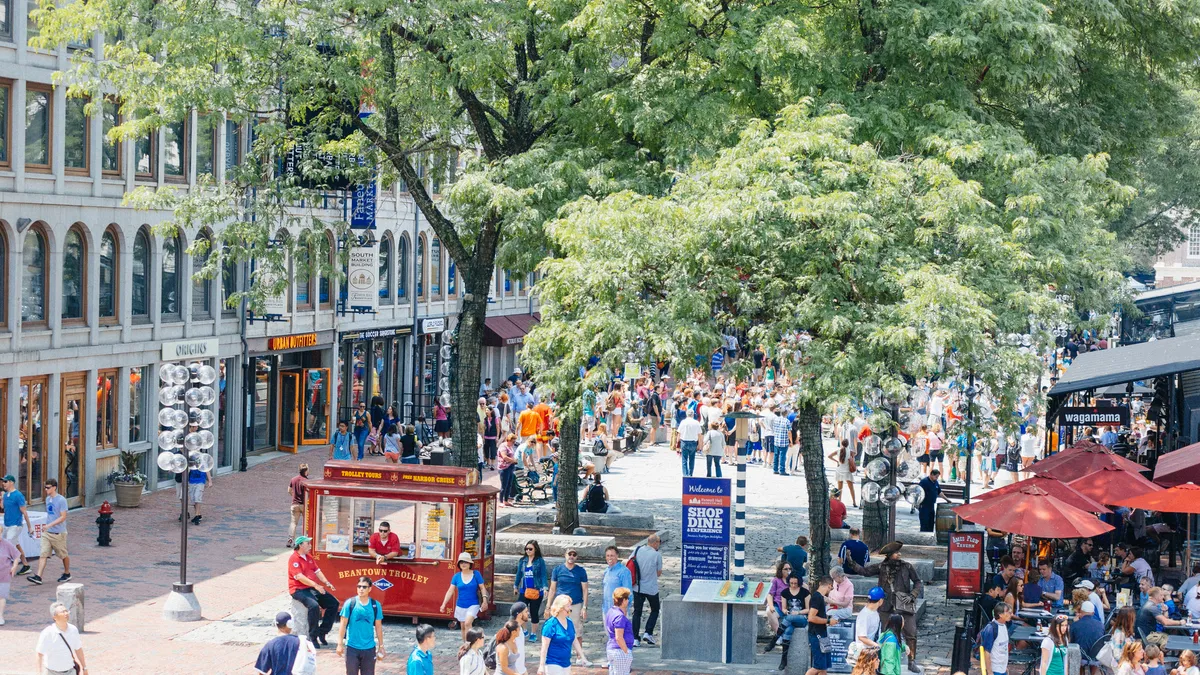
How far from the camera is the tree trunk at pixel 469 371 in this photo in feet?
81.6

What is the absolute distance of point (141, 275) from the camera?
3209 cm

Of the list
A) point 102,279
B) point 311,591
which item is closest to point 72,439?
point 102,279

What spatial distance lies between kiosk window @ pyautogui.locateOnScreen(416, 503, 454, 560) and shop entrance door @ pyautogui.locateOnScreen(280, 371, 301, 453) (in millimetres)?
20436

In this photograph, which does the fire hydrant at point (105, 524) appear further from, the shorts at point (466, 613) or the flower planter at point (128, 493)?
the shorts at point (466, 613)

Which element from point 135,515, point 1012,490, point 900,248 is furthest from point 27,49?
point 1012,490

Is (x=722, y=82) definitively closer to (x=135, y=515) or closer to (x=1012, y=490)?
(x=1012, y=490)

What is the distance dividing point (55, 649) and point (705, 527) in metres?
8.68

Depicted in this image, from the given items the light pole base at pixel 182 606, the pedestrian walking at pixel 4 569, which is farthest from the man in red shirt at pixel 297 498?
the pedestrian walking at pixel 4 569

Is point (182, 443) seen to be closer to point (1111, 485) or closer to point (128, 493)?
point (128, 493)

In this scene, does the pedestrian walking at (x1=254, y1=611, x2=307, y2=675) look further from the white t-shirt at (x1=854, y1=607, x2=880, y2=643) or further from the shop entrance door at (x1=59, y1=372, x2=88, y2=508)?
the shop entrance door at (x1=59, y1=372, x2=88, y2=508)

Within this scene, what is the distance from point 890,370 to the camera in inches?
703

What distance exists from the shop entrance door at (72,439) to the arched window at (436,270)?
21.2 m

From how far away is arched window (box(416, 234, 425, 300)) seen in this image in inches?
1927

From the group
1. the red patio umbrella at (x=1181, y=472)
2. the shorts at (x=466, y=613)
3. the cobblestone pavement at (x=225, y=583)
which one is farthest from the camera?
the red patio umbrella at (x=1181, y=472)
